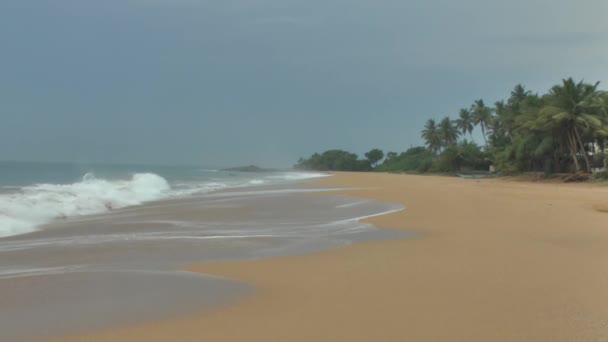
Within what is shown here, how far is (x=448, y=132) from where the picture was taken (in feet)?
251

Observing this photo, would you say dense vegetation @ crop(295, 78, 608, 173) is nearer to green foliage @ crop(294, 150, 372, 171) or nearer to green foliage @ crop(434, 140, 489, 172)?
green foliage @ crop(434, 140, 489, 172)

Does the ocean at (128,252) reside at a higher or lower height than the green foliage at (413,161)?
lower

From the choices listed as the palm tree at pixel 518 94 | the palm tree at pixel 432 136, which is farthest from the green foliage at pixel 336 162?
the palm tree at pixel 518 94

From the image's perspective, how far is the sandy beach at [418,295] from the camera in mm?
3188

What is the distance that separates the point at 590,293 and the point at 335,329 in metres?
2.65

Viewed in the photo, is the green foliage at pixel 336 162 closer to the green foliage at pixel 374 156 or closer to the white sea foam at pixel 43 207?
the green foliage at pixel 374 156

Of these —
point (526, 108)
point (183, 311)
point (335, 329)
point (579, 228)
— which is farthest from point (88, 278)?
point (526, 108)

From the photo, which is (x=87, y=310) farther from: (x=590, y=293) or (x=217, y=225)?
(x=217, y=225)

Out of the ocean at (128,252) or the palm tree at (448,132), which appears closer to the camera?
the ocean at (128,252)

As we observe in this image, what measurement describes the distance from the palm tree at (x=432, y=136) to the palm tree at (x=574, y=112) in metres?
45.3

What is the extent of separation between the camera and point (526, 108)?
39.0m

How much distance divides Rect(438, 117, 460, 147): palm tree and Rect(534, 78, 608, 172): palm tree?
42.9 m

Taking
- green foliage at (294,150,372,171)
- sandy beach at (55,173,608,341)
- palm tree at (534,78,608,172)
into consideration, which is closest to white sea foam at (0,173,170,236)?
sandy beach at (55,173,608,341)

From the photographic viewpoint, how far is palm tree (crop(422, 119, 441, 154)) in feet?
259
